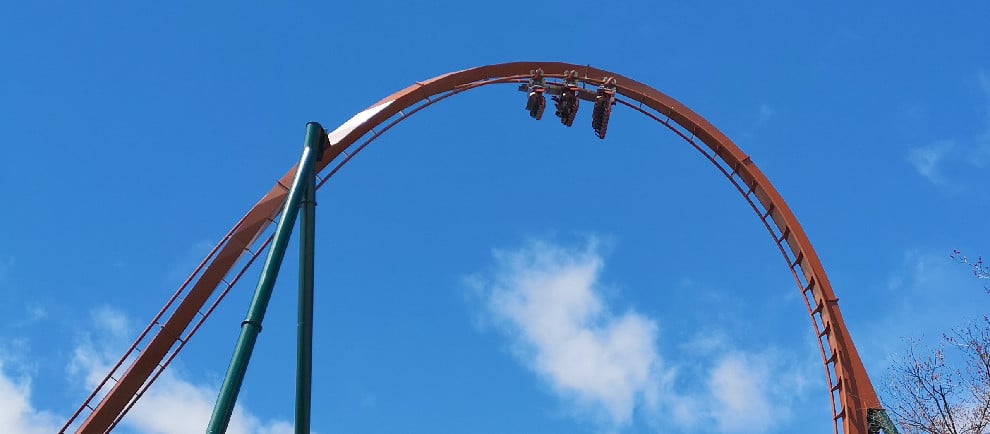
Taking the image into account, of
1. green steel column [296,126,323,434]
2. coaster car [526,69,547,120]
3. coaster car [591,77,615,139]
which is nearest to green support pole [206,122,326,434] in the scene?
green steel column [296,126,323,434]

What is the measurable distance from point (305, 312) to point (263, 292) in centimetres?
49

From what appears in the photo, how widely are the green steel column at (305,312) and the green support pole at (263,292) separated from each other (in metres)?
0.21

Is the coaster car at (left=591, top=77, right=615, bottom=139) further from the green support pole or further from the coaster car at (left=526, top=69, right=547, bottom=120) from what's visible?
the green support pole

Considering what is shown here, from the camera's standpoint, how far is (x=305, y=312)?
10922 mm

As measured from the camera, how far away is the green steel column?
10.5 meters

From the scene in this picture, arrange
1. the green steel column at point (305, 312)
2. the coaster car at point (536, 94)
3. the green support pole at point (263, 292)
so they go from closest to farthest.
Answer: the green support pole at point (263, 292), the green steel column at point (305, 312), the coaster car at point (536, 94)

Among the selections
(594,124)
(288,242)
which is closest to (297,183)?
(288,242)

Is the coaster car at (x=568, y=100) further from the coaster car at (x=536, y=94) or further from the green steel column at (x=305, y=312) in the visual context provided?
the green steel column at (x=305, y=312)

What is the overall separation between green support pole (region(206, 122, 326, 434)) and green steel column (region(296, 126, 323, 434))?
0.21 meters

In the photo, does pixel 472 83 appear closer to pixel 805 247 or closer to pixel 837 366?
pixel 805 247

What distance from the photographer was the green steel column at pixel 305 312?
10.5 m

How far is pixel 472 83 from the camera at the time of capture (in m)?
18.8

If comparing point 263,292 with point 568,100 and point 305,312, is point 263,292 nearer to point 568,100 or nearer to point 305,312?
point 305,312

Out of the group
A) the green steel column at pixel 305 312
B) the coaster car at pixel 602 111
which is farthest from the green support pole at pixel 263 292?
the coaster car at pixel 602 111
